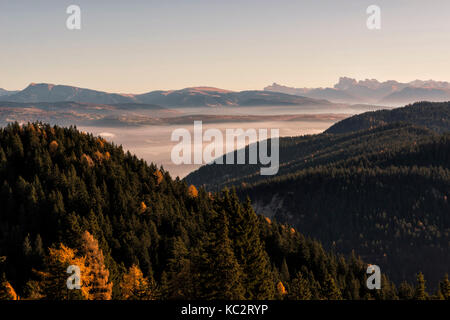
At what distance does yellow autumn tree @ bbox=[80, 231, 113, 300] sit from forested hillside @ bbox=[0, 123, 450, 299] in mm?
122

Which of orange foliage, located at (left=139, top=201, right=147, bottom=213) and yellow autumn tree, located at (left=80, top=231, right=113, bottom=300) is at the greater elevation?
yellow autumn tree, located at (left=80, top=231, right=113, bottom=300)

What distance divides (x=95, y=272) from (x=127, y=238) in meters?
53.6

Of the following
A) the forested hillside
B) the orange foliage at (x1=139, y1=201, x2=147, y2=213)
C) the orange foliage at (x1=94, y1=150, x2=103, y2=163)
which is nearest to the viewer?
the forested hillside

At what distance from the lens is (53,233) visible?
9719cm

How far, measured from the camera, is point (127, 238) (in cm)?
10406

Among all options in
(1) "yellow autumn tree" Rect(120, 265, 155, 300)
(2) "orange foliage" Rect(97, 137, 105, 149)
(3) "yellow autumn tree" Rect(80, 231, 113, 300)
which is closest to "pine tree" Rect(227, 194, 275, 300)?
(1) "yellow autumn tree" Rect(120, 265, 155, 300)

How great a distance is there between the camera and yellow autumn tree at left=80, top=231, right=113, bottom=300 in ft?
164

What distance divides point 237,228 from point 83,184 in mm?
89355

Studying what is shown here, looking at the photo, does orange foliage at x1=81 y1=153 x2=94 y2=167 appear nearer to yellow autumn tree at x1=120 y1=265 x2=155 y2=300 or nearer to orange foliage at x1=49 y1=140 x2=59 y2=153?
orange foliage at x1=49 y1=140 x2=59 y2=153

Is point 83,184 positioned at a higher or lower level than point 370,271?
higher
